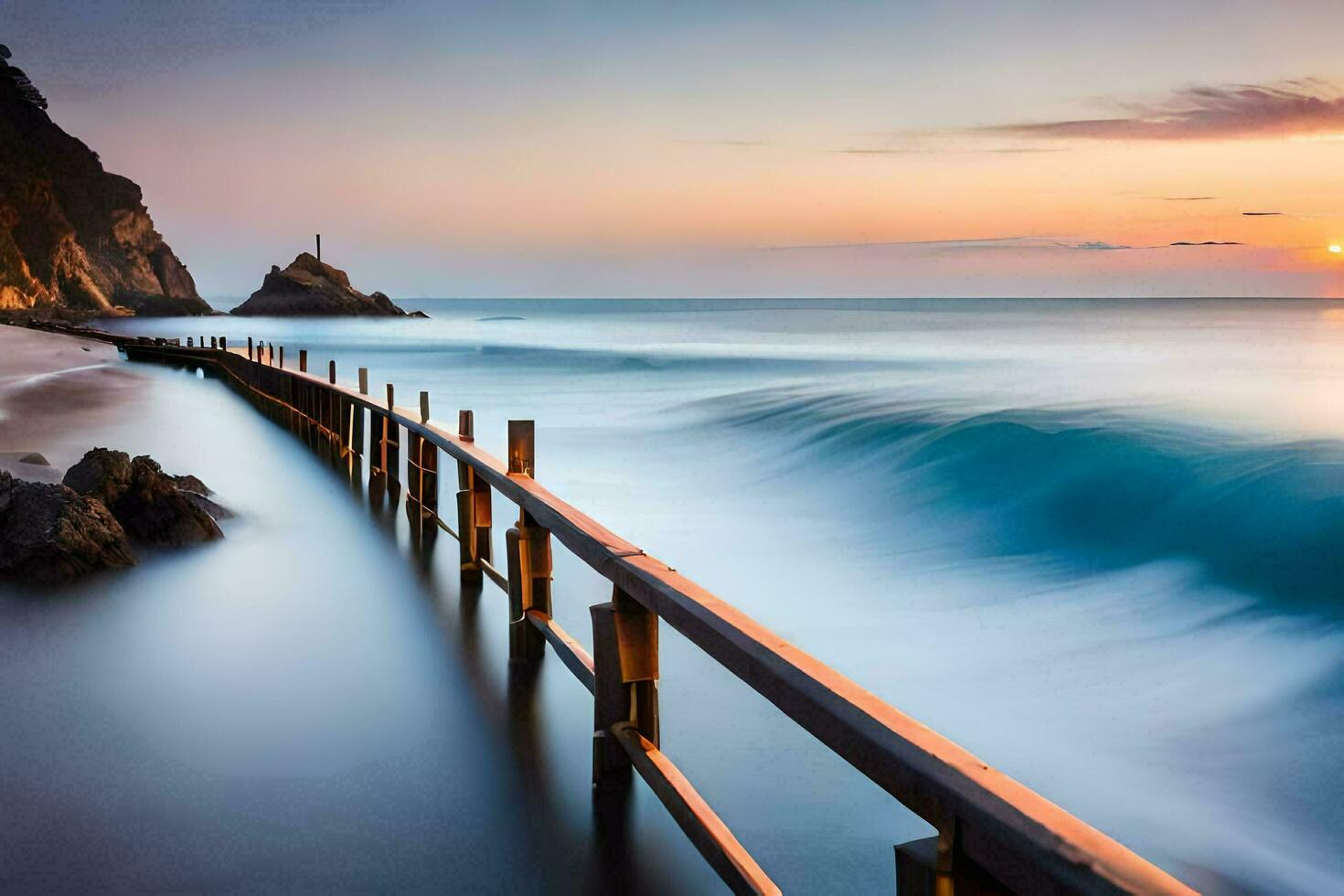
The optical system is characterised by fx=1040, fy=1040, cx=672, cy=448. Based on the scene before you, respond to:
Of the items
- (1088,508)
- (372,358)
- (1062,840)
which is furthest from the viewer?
(372,358)

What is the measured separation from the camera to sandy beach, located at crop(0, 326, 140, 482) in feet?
41.8

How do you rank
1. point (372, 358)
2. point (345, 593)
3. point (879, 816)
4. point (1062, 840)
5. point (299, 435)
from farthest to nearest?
point (372, 358) → point (299, 435) → point (345, 593) → point (879, 816) → point (1062, 840)

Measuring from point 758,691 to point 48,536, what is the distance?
5390 millimetres

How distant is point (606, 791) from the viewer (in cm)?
357

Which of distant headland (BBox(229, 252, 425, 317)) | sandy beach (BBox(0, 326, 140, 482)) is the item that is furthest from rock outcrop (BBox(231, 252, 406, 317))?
sandy beach (BBox(0, 326, 140, 482))

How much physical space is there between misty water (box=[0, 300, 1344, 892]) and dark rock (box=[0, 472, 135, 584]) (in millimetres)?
215

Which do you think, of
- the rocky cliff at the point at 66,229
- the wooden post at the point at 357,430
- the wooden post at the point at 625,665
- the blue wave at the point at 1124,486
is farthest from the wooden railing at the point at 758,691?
the rocky cliff at the point at 66,229

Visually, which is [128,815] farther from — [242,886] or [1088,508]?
[1088,508]

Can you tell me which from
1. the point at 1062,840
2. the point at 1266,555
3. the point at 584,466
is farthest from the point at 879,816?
the point at 584,466

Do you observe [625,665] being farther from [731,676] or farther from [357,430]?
[357,430]

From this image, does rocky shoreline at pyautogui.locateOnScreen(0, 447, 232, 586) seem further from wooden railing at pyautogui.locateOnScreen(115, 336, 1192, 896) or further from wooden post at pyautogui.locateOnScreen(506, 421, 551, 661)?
wooden post at pyautogui.locateOnScreen(506, 421, 551, 661)

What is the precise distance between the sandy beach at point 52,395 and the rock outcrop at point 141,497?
2.09 meters

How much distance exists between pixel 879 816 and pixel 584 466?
1392cm

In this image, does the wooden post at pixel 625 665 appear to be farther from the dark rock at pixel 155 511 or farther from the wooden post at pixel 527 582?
the dark rock at pixel 155 511
